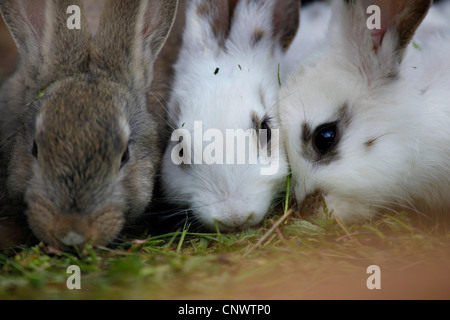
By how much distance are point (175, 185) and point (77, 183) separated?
730 millimetres

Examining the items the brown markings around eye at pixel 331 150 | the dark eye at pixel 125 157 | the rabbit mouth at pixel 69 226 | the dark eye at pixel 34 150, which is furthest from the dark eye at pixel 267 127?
the dark eye at pixel 34 150

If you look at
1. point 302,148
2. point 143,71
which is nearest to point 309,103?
point 302,148

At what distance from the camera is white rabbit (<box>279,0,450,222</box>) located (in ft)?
9.59

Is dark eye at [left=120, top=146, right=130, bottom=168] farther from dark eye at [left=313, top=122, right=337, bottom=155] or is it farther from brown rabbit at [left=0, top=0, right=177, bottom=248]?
dark eye at [left=313, top=122, right=337, bottom=155]

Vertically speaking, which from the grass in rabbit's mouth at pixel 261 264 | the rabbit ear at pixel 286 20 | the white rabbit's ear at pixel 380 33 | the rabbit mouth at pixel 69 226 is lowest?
the grass in rabbit's mouth at pixel 261 264

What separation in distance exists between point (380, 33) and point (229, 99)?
1.00 m

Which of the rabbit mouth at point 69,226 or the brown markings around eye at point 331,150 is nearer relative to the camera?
the rabbit mouth at point 69,226

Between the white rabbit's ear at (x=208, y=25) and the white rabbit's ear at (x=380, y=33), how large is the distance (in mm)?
839

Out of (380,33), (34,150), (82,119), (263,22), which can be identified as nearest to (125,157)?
(82,119)

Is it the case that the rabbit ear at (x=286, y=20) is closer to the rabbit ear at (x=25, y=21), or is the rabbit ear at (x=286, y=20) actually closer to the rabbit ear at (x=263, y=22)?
the rabbit ear at (x=263, y=22)

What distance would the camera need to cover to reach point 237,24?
3.54 m

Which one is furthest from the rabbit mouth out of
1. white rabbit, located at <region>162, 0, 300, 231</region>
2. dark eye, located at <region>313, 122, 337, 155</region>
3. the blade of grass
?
dark eye, located at <region>313, 122, 337, 155</region>

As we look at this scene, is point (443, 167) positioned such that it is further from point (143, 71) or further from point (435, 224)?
point (143, 71)

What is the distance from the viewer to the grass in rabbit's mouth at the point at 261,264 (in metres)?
2.20
